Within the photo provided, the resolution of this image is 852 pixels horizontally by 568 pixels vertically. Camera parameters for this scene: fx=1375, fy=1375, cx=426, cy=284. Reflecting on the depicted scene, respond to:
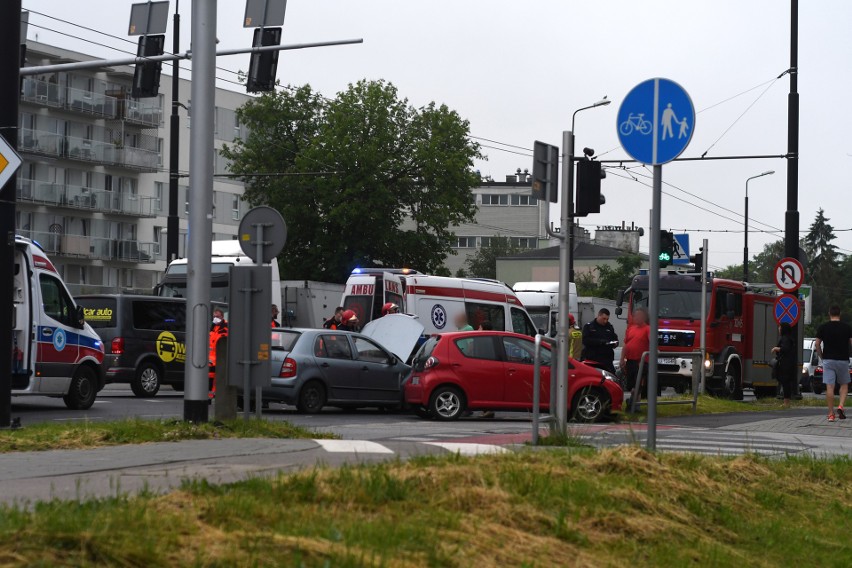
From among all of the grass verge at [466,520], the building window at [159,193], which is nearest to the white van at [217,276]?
the grass verge at [466,520]

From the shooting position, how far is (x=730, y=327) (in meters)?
33.2

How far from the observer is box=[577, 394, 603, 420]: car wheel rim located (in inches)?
845

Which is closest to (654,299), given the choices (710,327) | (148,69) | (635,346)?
(635,346)

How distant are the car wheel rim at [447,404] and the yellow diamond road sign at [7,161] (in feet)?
31.1

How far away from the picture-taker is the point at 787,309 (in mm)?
29109

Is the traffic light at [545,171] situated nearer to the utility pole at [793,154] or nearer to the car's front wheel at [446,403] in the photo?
the car's front wheel at [446,403]

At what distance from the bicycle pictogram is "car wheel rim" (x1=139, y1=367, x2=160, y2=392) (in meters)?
19.2

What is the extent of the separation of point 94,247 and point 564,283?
212 feet

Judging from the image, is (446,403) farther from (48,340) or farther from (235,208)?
(235,208)

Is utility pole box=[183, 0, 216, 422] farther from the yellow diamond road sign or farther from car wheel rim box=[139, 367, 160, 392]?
car wheel rim box=[139, 367, 160, 392]

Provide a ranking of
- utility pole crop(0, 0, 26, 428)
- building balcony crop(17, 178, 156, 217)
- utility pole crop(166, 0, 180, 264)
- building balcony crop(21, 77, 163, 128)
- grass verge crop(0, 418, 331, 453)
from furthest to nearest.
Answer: building balcony crop(21, 77, 163, 128) → building balcony crop(17, 178, 156, 217) → utility pole crop(166, 0, 180, 264) → utility pole crop(0, 0, 26, 428) → grass verge crop(0, 418, 331, 453)

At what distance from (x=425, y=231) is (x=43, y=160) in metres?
21.2

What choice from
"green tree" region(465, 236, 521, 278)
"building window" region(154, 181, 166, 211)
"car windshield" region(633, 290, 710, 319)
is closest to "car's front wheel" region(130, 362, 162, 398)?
"car windshield" region(633, 290, 710, 319)

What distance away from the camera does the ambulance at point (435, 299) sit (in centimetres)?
3162
